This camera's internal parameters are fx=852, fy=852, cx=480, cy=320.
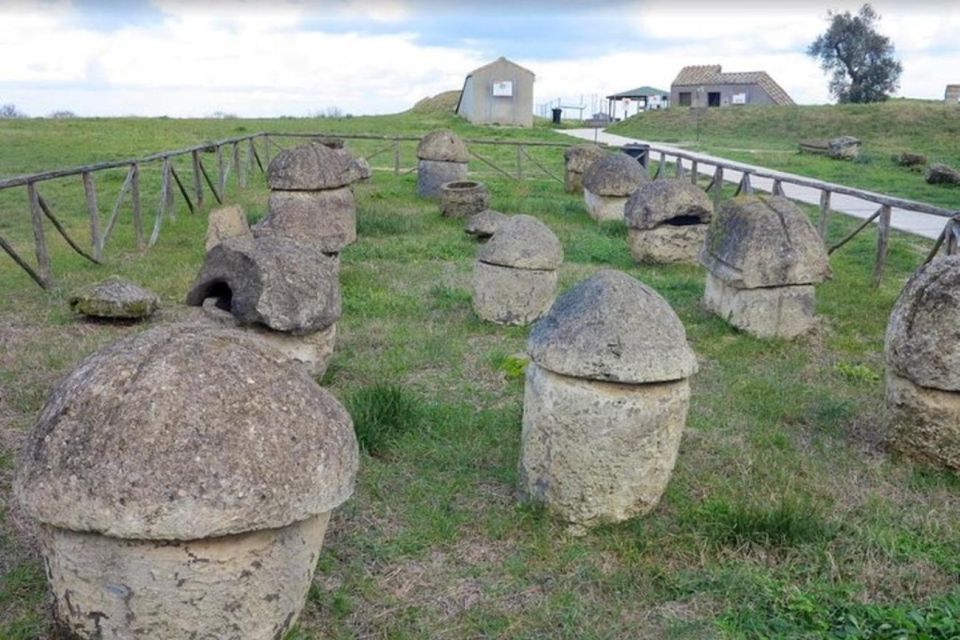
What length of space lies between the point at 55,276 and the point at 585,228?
28.0 ft

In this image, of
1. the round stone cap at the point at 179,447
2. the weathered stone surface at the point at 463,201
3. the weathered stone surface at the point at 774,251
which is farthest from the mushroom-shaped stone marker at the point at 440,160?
the round stone cap at the point at 179,447

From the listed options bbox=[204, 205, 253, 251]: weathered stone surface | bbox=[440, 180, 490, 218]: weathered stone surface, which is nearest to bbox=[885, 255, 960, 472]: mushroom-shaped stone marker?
bbox=[204, 205, 253, 251]: weathered stone surface

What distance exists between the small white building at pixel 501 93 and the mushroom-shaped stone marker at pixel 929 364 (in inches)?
1349

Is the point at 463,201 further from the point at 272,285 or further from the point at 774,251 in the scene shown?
the point at 272,285

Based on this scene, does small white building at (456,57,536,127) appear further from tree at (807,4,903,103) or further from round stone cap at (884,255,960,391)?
round stone cap at (884,255,960,391)

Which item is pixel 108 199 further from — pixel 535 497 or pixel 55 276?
pixel 535 497

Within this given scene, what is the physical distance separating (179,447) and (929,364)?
14.6 ft

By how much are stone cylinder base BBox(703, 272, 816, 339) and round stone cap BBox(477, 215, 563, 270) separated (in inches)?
75.6

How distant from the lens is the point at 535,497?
4.77 m

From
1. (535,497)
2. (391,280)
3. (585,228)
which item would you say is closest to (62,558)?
(535,497)

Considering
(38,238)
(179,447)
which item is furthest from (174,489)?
(38,238)

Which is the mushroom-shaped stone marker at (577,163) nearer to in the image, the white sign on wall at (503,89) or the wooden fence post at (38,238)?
the wooden fence post at (38,238)

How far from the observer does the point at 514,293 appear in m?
8.77

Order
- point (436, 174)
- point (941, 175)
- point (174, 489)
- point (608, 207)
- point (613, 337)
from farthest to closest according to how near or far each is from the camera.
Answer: point (941, 175) < point (436, 174) < point (608, 207) < point (613, 337) < point (174, 489)
